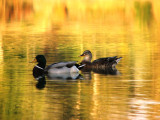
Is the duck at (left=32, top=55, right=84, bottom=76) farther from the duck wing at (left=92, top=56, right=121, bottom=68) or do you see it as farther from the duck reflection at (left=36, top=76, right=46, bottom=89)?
the duck wing at (left=92, top=56, right=121, bottom=68)

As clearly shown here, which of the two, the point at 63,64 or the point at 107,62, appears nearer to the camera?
the point at 63,64

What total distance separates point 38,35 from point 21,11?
3803 cm

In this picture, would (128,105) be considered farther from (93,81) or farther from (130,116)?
(93,81)

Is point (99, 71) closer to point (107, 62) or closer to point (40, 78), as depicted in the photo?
point (107, 62)

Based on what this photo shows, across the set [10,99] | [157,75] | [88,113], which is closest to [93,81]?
[157,75]

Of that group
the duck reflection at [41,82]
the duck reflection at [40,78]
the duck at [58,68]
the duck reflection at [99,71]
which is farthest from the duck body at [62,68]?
the duck reflection at [41,82]

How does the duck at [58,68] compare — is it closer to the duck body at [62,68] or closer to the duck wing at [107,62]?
the duck body at [62,68]

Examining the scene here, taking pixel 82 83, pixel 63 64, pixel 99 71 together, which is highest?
pixel 63 64

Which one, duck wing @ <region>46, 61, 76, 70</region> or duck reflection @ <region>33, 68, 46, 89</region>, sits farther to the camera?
duck wing @ <region>46, 61, 76, 70</region>

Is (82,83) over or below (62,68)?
below

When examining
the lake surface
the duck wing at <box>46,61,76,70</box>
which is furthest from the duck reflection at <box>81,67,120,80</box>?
the duck wing at <box>46,61,76,70</box>

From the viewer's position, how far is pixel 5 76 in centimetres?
2503

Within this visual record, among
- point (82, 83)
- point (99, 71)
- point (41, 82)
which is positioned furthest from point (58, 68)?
point (82, 83)

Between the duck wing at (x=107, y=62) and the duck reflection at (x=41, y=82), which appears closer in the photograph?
the duck reflection at (x=41, y=82)
